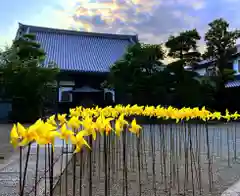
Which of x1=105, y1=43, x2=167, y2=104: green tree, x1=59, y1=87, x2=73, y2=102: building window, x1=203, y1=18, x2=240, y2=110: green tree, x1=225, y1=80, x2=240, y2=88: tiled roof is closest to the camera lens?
x1=105, y1=43, x2=167, y2=104: green tree

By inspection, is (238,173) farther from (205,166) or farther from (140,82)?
(140,82)

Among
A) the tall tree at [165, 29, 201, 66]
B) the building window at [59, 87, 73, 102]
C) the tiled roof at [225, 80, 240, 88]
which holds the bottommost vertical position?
the building window at [59, 87, 73, 102]

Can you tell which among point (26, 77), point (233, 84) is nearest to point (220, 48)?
point (233, 84)

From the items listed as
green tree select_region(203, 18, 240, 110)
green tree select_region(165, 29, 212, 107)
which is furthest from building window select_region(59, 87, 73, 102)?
green tree select_region(203, 18, 240, 110)

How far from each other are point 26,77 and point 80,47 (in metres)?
6.88

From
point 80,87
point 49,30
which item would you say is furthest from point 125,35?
point 80,87

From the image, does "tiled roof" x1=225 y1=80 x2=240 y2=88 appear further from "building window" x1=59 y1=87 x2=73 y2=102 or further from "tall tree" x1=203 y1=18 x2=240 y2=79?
"building window" x1=59 y1=87 x2=73 y2=102

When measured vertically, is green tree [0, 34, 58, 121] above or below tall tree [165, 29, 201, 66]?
below

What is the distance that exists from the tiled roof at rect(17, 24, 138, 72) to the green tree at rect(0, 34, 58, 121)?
2.84 metres

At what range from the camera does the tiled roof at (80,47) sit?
1473 cm

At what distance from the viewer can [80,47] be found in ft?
55.0

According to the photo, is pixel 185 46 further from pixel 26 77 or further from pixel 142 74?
pixel 26 77

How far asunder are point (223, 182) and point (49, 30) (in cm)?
1540

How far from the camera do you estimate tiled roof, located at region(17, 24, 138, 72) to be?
14734mm
